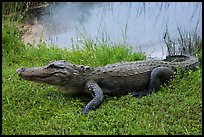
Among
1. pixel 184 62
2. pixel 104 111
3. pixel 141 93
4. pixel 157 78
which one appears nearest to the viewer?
pixel 104 111

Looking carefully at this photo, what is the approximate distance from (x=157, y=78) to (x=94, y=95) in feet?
3.02

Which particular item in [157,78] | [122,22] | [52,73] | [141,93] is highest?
[52,73]

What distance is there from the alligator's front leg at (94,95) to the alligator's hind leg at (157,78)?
47 cm

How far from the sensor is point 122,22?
9.83 metres

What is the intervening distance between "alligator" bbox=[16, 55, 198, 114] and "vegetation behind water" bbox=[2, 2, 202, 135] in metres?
0.14

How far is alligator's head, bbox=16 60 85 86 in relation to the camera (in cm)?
514

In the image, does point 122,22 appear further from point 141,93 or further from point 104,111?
point 104,111

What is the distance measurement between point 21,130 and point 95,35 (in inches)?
195

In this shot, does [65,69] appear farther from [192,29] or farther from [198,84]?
[192,29]

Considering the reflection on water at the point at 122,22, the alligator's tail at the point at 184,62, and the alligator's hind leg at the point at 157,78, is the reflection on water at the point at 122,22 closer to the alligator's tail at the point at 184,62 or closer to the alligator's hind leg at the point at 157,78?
the alligator's tail at the point at 184,62

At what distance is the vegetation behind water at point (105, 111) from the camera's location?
165 inches

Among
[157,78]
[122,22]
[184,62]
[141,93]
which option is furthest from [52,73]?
[122,22]

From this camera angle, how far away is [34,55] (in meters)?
7.30

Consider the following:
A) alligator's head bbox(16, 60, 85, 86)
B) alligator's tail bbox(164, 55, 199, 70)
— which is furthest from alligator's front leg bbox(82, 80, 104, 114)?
alligator's tail bbox(164, 55, 199, 70)
